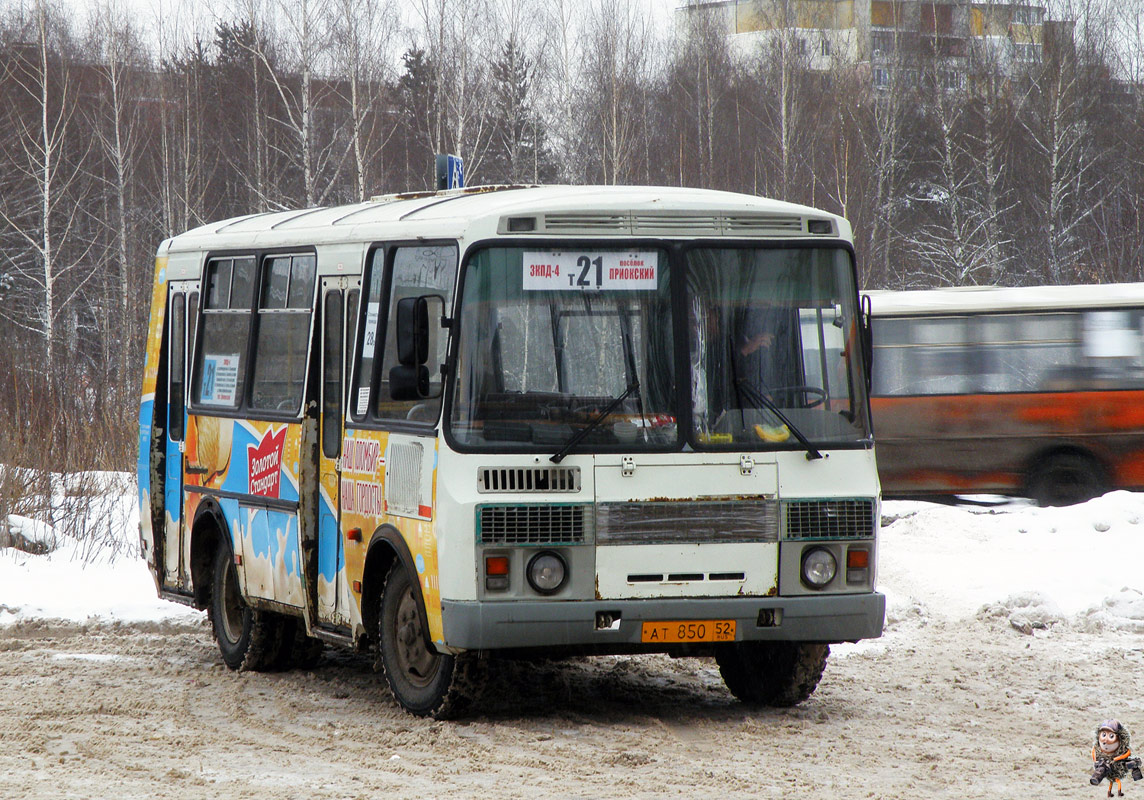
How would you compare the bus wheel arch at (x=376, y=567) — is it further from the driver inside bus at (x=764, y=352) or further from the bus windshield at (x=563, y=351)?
the driver inside bus at (x=764, y=352)

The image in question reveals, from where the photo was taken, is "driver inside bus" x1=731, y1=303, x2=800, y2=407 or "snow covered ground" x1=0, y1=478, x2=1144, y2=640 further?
"snow covered ground" x1=0, y1=478, x2=1144, y2=640

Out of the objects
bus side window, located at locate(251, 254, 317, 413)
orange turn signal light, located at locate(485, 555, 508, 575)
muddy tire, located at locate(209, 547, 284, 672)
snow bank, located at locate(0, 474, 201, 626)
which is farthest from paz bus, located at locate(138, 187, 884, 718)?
snow bank, located at locate(0, 474, 201, 626)

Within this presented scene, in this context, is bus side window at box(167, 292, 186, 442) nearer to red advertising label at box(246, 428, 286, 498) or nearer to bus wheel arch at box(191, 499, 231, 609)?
bus wheel arch at box(191, 499, 231, 609)

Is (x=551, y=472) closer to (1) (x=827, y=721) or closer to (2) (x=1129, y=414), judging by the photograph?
(1) (x=827, y=721)

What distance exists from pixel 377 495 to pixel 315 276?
1.61m

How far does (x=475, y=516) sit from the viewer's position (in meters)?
7.68

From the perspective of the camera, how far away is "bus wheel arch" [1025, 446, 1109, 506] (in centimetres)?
2055

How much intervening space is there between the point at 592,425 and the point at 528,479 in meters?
0.41

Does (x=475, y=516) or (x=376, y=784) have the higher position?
(x=475, y=516)

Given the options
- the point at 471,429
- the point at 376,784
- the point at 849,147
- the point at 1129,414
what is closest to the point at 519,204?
the point at 471,429

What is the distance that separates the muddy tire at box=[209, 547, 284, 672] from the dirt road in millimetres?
143

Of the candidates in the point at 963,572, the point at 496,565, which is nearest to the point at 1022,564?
the point at 963,572

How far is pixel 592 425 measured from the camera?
783 centimetres

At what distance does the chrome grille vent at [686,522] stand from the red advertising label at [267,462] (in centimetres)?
255
